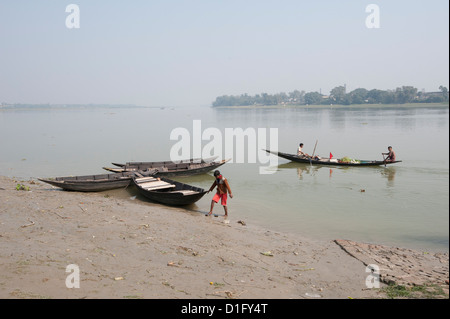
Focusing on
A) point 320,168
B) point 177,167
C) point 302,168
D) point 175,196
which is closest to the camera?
point 175,196

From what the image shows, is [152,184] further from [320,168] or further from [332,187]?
[320,168]

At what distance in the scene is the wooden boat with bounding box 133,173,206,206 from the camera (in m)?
11.4

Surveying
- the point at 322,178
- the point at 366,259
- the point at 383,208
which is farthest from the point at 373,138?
the point at 366,259

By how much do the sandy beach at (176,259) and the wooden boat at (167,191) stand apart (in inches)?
49.9

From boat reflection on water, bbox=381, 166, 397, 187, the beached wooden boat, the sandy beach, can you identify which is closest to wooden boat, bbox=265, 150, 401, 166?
boat reflection on water, bbox=381, 166, 397, 187

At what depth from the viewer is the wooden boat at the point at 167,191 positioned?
1142cm

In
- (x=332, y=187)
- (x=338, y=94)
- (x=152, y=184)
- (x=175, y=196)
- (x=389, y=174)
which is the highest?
(x=338, y=94)

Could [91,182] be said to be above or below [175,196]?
above

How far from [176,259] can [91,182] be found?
28.2 feet

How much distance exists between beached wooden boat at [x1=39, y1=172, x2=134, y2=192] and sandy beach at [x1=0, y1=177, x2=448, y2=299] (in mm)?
3371

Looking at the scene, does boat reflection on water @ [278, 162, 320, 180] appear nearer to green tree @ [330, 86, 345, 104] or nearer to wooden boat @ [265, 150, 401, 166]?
wooden boat @ [265, 150, 401, 166]

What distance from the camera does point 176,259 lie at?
661 cm

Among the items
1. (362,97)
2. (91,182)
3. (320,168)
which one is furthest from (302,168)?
(362,97)

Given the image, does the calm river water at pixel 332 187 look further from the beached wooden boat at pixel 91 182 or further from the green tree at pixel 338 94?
the green tree at pixel 338 94
